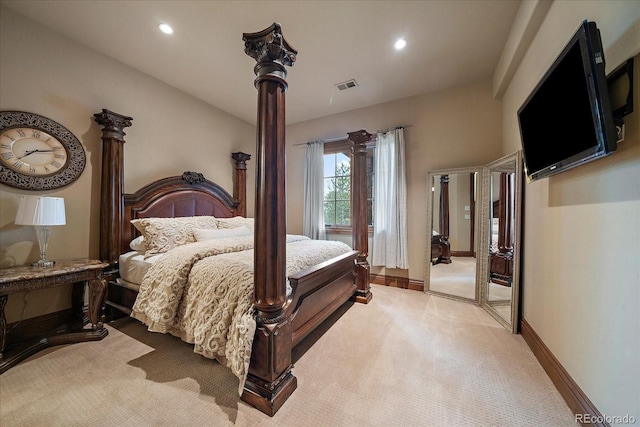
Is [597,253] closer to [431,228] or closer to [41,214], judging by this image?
[431,228]

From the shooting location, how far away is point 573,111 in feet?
4.24

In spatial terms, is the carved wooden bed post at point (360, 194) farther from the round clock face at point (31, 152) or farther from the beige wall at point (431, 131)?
the round clock face at point (31, 152)

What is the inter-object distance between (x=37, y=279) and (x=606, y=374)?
366 cm

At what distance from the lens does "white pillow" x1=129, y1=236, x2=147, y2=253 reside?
2.47m

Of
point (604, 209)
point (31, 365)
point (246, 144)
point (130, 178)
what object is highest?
point (246, 144)

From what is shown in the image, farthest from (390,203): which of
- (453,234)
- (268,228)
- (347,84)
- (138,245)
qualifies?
(138,245)

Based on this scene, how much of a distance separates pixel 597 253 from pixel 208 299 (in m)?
2.30

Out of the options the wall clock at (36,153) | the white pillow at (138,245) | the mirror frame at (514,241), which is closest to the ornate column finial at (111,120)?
the wall clock at (36,153)

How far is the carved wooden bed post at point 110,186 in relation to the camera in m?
2.47

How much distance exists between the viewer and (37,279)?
1.80 meters

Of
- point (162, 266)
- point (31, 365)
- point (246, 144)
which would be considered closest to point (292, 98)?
point (246, 144)

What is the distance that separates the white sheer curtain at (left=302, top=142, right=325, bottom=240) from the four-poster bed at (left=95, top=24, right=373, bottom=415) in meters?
1.11

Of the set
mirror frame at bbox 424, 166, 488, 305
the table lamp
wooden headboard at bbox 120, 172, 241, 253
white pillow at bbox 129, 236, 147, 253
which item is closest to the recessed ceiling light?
wooden headboard at bbox 120, 172, 241, 253

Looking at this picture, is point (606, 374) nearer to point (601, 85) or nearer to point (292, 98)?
point (601, 85)
